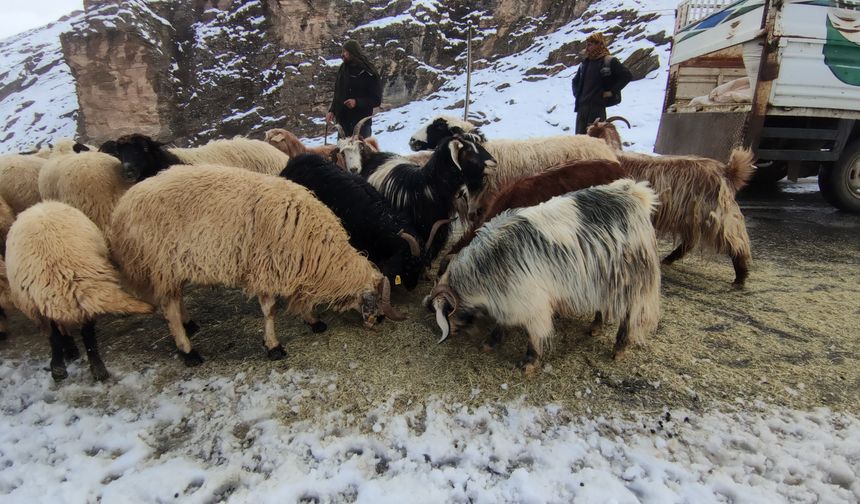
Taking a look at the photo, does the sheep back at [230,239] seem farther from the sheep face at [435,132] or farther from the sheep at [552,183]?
the sheep face at [435,132]

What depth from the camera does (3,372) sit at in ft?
11.0

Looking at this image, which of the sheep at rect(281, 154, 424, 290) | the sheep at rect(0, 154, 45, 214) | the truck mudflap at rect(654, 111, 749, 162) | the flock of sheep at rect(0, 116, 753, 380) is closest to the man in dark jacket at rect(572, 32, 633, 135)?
the truck mudflap at rect(654, 111, 749, 162)

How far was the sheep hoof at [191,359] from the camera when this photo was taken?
3.34 meters

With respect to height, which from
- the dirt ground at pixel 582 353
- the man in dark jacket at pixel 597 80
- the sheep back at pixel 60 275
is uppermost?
the man in dark jacket at pixel 597 80

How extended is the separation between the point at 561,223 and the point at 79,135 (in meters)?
29.3

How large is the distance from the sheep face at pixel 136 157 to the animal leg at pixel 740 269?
608 cm

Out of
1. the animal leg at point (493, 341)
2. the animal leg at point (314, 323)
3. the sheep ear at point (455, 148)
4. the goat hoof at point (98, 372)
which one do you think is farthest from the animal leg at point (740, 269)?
the goat hoof at point (98, 372)

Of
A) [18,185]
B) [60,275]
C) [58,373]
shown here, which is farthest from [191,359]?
[18,185]

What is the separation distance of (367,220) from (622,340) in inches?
95.8

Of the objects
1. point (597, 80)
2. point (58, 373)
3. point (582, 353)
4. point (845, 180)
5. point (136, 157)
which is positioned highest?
point (597, 80)

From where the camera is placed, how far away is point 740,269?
4.21m

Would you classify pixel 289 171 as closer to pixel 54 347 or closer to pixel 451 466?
pixel 54 347

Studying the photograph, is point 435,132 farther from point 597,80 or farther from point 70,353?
point 70,353

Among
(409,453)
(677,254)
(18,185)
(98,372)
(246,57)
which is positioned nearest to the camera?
(409,453)
